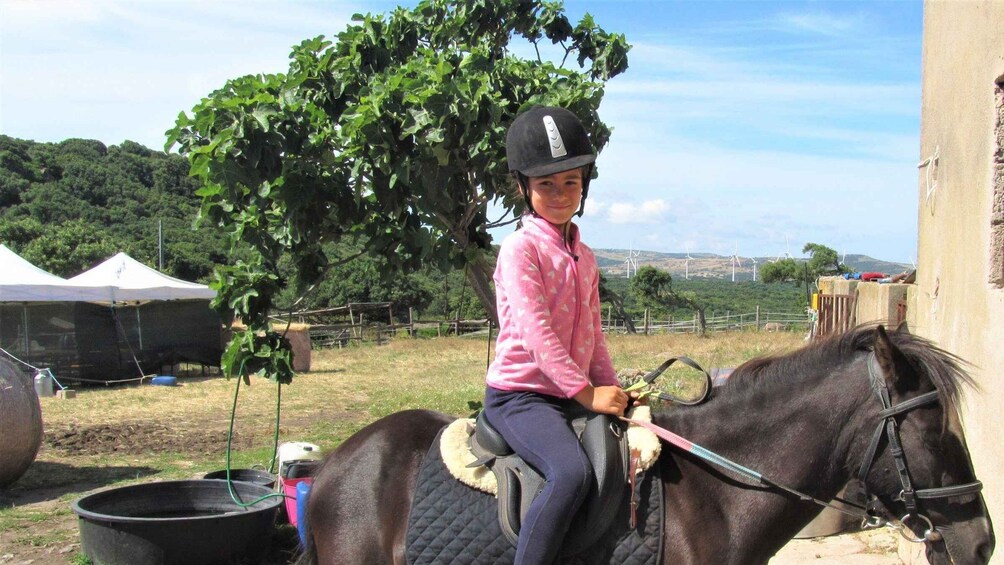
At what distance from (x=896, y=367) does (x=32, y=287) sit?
55.4ft

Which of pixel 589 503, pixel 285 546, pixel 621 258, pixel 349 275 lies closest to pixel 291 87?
pixel 285 546

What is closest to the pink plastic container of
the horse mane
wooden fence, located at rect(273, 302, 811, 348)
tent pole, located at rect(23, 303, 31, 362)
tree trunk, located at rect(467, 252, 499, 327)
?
tree trunk, located at rect(467, 252, 499, 327)

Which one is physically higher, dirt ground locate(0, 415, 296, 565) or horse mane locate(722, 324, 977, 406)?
horse mane locate(722, 324, 977, 406)

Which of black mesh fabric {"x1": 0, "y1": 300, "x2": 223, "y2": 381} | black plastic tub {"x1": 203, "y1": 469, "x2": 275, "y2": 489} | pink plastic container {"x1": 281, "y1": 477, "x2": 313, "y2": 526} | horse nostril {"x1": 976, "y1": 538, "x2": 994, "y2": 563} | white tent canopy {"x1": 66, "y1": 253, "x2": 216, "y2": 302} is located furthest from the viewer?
white tent canopy {"x1": 66, "y1": 253, "x2": 216, "y2": 302}

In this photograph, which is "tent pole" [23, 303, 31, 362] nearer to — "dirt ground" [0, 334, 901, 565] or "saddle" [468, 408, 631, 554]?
"dirt ground" [0, 334, 901, 565]

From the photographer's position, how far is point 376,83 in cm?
550

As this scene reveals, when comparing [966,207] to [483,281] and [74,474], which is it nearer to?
[483,281]

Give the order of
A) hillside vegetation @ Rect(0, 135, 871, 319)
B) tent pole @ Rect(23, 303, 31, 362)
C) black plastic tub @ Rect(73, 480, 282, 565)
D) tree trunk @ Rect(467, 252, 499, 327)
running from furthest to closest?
1. hillside vegetation @ Rect(0, 135, 871, 319)
2. tent pole @ Rect(23, 303, 31, 362)
3. tree trunk @ Rect(467, 252, 499, 327)
4. black plastic tub @ Rect(73, 480, 282, 565)

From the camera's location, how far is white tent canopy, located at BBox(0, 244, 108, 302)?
1552 cm

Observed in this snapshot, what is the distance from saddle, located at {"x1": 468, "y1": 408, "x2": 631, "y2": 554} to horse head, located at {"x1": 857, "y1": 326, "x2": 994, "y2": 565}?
75 centimetres

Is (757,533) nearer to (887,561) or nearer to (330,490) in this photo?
(330,490)

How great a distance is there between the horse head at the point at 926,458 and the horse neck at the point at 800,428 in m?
0.07

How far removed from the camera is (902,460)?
2400 millimetres

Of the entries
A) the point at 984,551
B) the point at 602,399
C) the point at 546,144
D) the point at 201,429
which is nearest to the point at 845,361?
the point at 984,551
